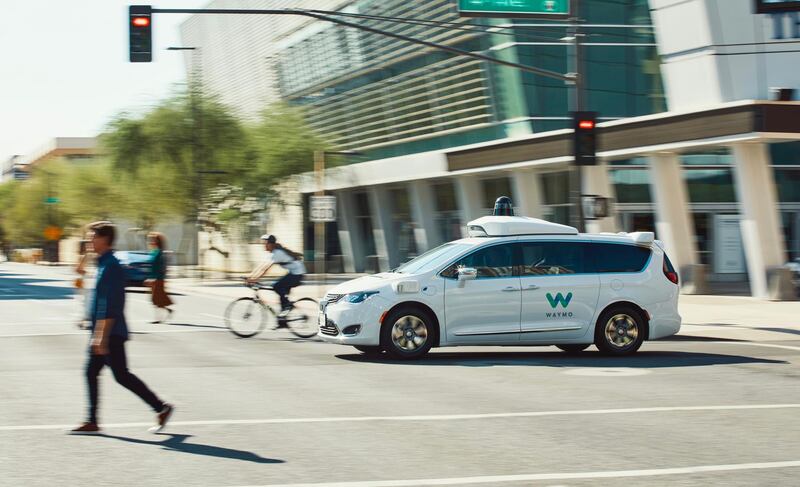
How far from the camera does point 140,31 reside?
19.5 meters

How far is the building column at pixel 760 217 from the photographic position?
27.1 meters

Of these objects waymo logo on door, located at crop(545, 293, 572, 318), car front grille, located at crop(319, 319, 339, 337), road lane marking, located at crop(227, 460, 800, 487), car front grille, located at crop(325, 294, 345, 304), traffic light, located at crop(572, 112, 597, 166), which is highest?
traffic light, located at crop(572, 112, 597, 166)

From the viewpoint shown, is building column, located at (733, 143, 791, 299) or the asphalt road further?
building column, located at (733, 143, 791, 299)

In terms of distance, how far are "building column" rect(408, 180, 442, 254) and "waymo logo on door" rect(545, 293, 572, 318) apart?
3186cm

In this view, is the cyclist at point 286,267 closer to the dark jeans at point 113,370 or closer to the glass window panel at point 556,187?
the dark jeans at point 113,370

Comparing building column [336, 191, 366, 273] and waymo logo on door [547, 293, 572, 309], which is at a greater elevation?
building column [336, 191, 366, 273]

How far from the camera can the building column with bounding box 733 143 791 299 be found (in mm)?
27141

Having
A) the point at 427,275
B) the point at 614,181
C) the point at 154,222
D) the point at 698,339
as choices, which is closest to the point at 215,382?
the point at 427,275

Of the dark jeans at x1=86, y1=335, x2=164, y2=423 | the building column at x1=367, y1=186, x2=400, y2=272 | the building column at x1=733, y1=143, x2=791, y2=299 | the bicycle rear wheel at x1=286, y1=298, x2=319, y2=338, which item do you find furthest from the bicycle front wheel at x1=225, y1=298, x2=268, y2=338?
the building column at x1=367, y1=186, x2=400, y2=272

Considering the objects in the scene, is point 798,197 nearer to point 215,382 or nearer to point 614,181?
point 614,181

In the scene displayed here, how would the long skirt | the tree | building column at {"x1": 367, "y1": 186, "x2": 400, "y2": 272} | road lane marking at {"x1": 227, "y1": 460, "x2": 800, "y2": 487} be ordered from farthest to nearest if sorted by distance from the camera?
building column at {"x1": 367, "y1": 186, "x2": 400, "y2": 272}
the tree
the long skirt
road lane marking at {"x1": 227, "y1": 460, "x2": 800, "y2": 487}

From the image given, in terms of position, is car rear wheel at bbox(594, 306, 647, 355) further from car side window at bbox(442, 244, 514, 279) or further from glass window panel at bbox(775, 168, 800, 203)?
glass window panel at bbox(775, 168, 800, 203)

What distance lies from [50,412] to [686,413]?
5805 mm

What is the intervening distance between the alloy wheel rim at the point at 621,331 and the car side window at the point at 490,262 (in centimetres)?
168
